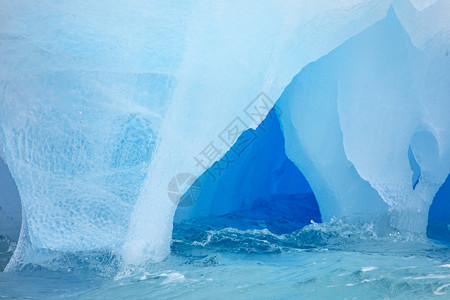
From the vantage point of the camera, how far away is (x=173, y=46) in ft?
8.00

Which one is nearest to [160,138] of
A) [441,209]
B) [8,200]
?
[8,200]

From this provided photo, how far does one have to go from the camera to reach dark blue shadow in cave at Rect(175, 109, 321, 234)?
12.7ft

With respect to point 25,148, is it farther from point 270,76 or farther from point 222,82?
point 270,76

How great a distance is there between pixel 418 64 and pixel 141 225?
7.21 feet

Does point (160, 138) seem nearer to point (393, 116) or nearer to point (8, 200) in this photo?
point (393, 116)

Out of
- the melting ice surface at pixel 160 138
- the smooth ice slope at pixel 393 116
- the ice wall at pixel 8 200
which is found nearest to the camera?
the melting ice surface at pixel 160 138

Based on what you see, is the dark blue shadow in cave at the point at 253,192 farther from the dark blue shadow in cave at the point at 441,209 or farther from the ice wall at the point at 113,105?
the ice wall at the point at 113,105

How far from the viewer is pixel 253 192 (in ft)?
14.6

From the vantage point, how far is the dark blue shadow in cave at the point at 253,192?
3.86m

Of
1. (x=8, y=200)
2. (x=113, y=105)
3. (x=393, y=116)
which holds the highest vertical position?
(x=113, y=105)

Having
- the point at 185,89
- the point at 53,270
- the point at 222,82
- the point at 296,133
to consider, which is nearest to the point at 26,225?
the point at 53,270

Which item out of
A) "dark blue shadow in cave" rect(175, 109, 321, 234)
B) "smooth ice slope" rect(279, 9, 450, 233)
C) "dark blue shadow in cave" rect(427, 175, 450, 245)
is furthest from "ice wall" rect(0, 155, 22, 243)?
"dark blue shadow in cave" rect(427, 175, 450, 245)

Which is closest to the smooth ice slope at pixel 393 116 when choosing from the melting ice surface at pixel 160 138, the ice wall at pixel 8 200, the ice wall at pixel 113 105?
the melting ice surface at pixel 160 138

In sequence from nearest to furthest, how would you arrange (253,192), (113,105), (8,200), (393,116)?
(113,105), (393,116), (8,200), (253,192)
